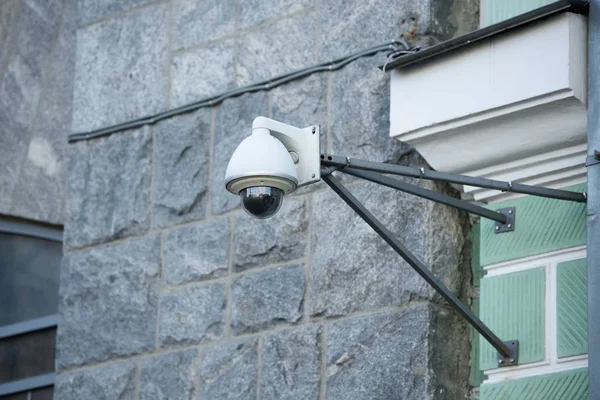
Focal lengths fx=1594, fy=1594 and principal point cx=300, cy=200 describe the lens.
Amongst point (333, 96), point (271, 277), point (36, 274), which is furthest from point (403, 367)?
point (36, 274)

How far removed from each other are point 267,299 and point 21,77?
233cm

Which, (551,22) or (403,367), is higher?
(551,22)

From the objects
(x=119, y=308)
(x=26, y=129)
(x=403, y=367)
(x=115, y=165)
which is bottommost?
(x=403, y=367)

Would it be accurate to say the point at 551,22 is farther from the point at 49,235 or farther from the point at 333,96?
the point at 49,235

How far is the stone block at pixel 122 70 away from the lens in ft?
21.6

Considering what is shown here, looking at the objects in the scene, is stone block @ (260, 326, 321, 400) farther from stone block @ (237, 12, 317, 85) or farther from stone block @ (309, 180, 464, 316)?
stone block @ (237, 12, 317, 85)

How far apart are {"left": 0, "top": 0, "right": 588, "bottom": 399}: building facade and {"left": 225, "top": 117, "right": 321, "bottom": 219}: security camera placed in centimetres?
85

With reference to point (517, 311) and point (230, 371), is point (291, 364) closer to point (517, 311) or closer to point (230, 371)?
point (230, 371)

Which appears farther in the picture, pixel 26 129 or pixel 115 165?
pixel 26 129

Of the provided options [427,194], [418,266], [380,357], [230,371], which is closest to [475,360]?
[380,357]

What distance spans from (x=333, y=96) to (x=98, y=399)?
1531 millimetres

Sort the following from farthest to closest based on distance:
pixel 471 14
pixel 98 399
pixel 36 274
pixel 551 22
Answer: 1. pixel 36 274
2. pixel 98 399
3. pixel 471 14
4. pixel 551 22

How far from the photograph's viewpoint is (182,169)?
6.31 meters

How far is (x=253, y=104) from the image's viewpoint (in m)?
6.18
